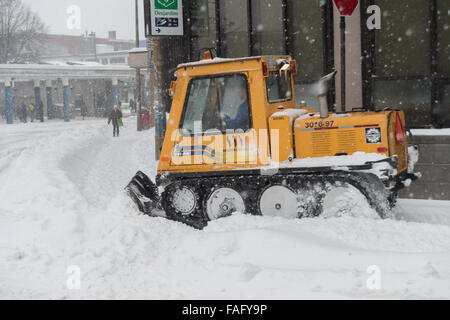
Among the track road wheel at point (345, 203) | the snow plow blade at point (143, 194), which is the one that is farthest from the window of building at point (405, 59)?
the snow plow blade at point (143, 194)

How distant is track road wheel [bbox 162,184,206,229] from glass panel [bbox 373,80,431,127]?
4981mm

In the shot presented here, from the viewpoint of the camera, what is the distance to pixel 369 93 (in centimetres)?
1063

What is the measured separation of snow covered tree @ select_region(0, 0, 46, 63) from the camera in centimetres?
4947

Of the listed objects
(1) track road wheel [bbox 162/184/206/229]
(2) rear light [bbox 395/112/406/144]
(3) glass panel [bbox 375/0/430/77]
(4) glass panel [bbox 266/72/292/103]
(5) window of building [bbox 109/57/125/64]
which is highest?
(5) window of building [bbox 109/57/125/64]

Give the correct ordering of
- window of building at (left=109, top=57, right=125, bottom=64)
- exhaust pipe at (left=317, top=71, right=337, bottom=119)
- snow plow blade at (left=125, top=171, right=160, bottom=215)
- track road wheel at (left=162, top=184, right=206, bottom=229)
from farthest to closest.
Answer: window of building at (left=109, top=57, right=125, bottom=64), snow plow blade at (left=125, top=171, right=160, bottom=215), track road wheel at (left=162, top=184, right=206, bottom=229), exhaust pipe at (left=317, top=71, right=337, bottom=119)

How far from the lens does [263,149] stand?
712 cm

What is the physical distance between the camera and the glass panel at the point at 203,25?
12.7 m

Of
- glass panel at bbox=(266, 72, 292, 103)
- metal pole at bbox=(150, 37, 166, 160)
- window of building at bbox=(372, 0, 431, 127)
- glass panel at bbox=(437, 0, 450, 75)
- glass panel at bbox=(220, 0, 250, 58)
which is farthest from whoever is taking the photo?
metal pole at bbox=(150, 37, 166, 160)

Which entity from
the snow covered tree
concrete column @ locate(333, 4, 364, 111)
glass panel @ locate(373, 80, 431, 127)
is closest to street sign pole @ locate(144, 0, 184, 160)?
concrete column @ locate(333, 4, 364, 111)

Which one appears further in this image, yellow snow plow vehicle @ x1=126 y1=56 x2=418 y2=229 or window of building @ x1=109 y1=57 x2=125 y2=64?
window of building @ x1=109 y1=57 x2=125 y2=64

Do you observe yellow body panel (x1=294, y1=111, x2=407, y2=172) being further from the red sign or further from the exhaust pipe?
the red sign

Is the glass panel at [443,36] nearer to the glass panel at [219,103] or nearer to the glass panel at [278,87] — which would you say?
the glass panel at [278,87]

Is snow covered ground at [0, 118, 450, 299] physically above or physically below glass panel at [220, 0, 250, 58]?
below
